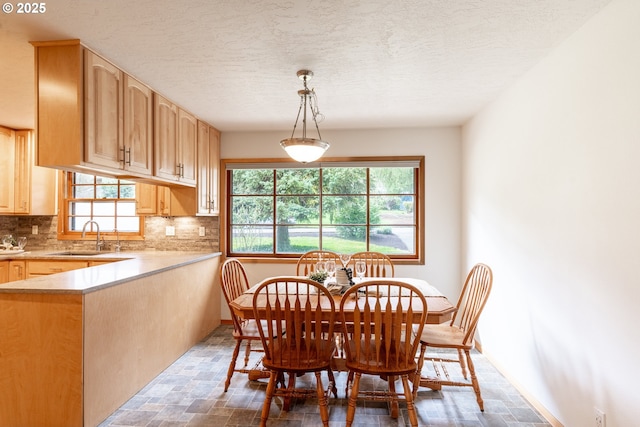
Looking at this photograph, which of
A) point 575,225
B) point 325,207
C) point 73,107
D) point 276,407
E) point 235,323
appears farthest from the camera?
point 325,207

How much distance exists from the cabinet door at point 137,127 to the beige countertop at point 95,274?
787 mm

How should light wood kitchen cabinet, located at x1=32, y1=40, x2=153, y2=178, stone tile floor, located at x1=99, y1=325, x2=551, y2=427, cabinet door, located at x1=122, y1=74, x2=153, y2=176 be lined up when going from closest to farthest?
light wood kitchen cabinet, located at x1=32, y1=40, x2=153, y2=178 < stone tile floor, located at x1=99, y1=325, x2=551, y2=427 < cabinet door, located at x1=122, y1=74, x2=153, y2=176

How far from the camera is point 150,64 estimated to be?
2.38 meters

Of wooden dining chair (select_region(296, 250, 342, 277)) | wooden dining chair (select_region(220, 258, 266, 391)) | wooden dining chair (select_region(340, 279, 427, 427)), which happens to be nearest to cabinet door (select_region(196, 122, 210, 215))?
wooden dining chair (select_region(220, 258, 266, 391))

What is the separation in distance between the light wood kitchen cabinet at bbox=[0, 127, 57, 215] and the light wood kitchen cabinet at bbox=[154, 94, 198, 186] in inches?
81.5

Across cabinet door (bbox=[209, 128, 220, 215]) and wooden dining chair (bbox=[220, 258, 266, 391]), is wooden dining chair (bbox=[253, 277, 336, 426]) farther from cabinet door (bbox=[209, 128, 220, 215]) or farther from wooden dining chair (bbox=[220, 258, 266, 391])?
cabinet door (bbox=[209, 128, 220, 215])

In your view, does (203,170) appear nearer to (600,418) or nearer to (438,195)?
(438,195)

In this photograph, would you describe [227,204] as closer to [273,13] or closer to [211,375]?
[211,375]

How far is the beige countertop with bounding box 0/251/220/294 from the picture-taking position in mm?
2025

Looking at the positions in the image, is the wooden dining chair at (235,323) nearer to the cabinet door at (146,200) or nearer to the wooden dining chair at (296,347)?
the wooden dining chair at (296,347)

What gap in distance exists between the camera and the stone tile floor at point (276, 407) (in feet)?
7.22

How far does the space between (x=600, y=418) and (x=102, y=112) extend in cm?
338

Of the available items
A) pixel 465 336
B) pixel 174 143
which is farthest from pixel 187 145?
pixel 465 336

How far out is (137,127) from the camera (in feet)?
8.70
